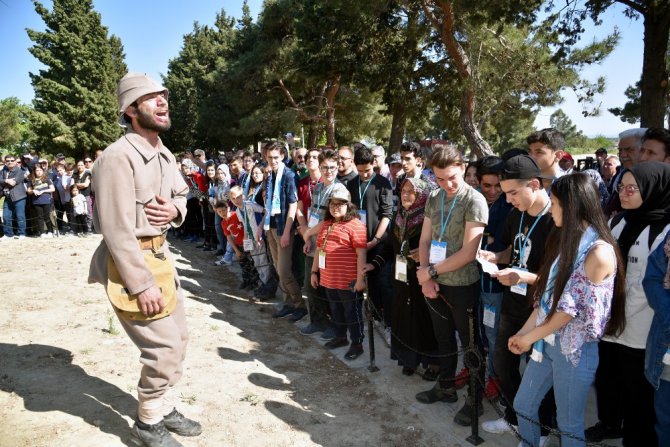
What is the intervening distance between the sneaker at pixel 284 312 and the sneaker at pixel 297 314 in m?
0.09

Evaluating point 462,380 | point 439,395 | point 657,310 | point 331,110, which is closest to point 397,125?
point 331,110

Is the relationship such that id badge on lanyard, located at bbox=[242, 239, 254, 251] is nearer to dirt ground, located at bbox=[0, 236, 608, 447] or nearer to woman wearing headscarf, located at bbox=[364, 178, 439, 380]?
dirt ground, located at bbox=[0, 236, 608, 447]

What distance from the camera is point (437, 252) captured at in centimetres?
361

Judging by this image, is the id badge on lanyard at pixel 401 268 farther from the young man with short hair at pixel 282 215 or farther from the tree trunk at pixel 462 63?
the tree trunk at pixel 462 63

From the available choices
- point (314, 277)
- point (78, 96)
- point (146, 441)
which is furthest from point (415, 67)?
point (78, 96)

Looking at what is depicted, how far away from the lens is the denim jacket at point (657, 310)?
2.44 metres

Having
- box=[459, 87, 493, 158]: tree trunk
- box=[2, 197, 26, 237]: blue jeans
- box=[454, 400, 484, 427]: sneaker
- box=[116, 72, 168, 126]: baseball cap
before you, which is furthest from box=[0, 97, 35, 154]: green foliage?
box=[454, 400, 484, 427]: sneaker

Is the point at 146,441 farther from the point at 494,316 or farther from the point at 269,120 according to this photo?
the point at 269,120

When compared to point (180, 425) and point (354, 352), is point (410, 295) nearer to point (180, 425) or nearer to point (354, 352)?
point (354, 352)

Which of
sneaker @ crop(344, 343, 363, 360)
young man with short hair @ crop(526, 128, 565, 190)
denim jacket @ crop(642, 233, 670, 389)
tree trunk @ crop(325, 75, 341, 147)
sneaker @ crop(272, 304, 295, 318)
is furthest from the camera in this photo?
tree trunk @ crop(325, 75, 341, 147)

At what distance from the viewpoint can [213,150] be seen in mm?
41031

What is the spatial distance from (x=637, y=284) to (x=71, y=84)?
4443 cm

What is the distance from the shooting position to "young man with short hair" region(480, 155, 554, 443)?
3047 mm

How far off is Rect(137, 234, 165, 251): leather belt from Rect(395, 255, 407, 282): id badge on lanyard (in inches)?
79.6
